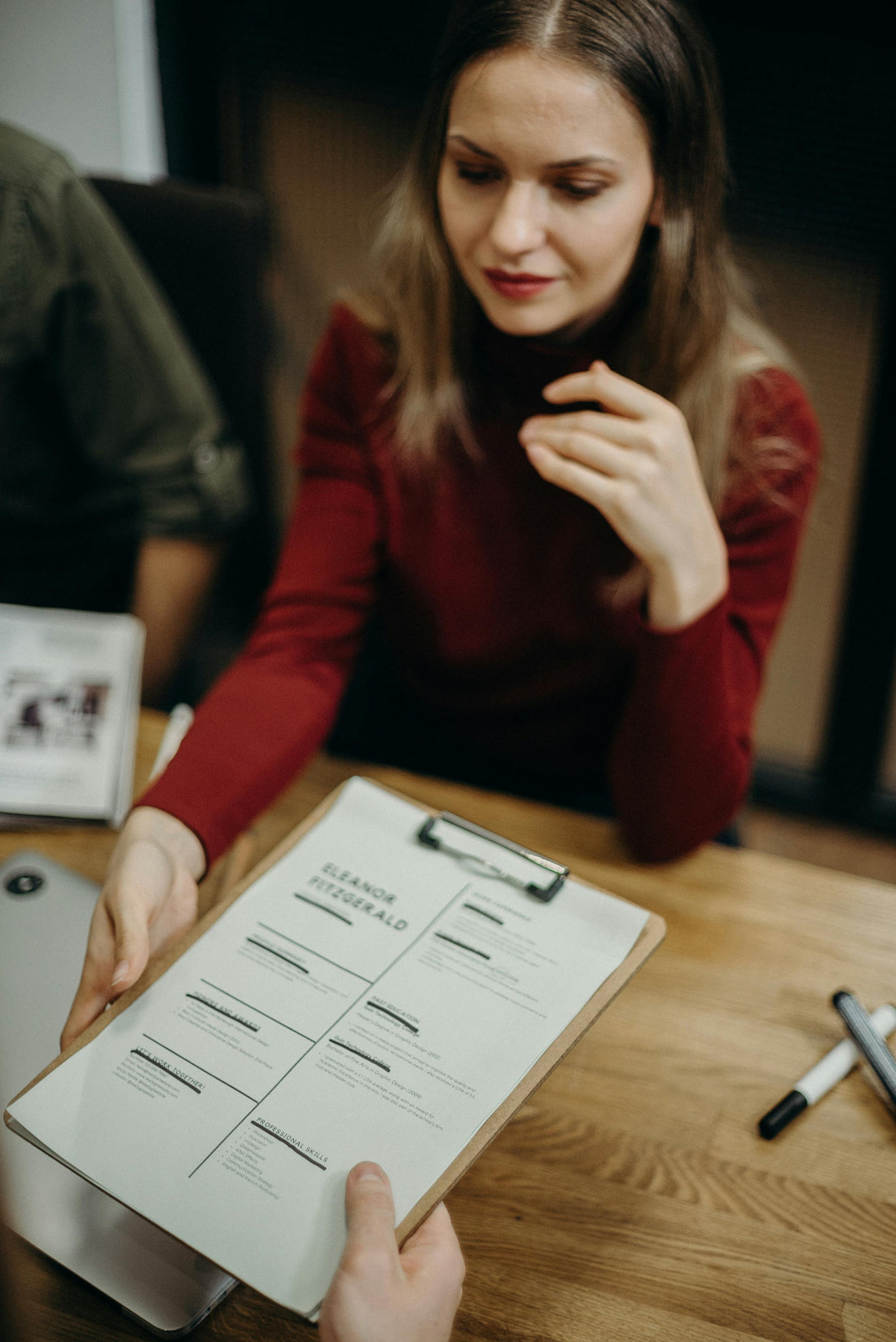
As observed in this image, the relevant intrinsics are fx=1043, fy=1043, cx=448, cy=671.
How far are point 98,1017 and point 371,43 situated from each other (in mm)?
1572

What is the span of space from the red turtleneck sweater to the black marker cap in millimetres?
231

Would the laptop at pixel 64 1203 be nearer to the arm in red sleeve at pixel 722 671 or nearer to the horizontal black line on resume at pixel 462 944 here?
the horizontal black line on resume at pixel 462 944

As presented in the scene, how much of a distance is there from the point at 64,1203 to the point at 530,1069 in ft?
0.99

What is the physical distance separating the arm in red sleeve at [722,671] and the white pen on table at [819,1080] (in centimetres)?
21

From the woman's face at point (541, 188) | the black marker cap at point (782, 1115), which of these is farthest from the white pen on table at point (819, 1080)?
the woman's face at point (541, 188)

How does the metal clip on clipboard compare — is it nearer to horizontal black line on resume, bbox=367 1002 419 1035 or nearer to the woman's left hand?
horizontal black line on resume, bbox=367 1002 419 1035

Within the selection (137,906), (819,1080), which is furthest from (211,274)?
(819,1080)

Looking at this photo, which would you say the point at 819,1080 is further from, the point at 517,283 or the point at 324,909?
the point at 517,283

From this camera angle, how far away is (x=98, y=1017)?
0.64 m

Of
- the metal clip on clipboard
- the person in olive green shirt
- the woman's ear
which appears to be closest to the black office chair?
the person in olive green shirt

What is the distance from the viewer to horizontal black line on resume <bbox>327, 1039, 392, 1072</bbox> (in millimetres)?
611

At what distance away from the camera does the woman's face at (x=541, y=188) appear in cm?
78

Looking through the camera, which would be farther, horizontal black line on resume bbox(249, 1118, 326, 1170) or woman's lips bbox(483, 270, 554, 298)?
woman's lips bbox(483, 270, 554, 298)

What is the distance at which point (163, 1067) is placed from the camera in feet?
2.00
